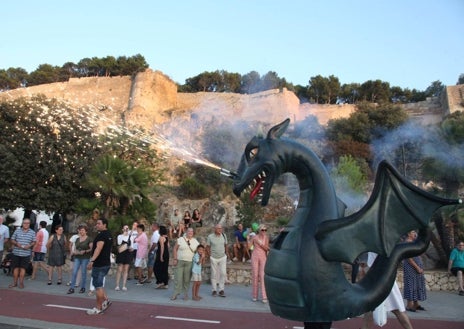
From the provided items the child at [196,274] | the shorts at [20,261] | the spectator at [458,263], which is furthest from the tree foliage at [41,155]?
the spectator at [458,263]

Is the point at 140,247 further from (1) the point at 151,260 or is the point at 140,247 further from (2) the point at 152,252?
(1) the point at 151,260

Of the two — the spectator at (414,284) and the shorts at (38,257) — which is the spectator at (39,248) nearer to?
the shorts at (38,257)

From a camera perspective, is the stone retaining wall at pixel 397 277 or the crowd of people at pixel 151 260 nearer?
the crowd of people at pixel 151 260

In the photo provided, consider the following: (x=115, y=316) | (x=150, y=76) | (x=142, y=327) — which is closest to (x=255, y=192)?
(x=142, y=327)

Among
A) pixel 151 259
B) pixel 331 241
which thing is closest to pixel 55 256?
pixel 151 259

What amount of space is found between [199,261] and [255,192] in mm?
4994

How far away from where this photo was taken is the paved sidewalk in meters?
7.41

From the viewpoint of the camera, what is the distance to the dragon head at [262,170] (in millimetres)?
3740

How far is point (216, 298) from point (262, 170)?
214 inches

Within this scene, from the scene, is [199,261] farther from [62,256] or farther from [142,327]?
[62,256]

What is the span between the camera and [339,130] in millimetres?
38125

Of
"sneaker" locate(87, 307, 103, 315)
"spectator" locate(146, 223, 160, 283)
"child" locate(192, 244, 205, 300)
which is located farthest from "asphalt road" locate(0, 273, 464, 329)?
"spectator" locate(146, 223, 160, 283)

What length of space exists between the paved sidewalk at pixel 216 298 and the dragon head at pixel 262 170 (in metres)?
4.32

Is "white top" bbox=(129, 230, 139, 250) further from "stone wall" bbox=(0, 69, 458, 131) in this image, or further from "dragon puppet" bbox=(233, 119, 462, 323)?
"stone wall" bbox=(0, 69, 458, 131)
